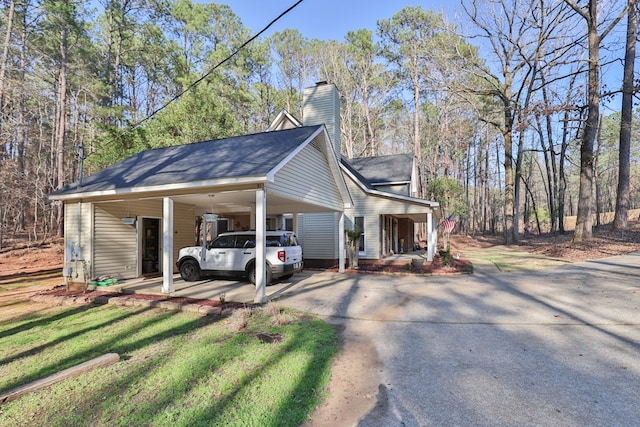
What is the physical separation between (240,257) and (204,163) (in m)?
2.81

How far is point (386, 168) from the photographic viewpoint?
725 inches

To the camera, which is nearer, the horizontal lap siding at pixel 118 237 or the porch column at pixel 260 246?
the porch column at pixel 260 246

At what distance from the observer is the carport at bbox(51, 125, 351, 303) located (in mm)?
6891

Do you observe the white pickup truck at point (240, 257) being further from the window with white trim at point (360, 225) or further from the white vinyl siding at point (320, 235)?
the window with white trim at point (360, 225)

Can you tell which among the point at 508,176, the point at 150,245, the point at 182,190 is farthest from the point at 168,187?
the point at 508,176

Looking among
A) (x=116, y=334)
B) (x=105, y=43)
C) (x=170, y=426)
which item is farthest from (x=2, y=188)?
(x=170, y=426)

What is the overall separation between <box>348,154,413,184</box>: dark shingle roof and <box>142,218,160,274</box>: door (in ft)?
35.7

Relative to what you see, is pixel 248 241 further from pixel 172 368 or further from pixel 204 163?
pixel 172 368

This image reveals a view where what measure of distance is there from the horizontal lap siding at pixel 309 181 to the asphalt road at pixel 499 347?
8.59 ft

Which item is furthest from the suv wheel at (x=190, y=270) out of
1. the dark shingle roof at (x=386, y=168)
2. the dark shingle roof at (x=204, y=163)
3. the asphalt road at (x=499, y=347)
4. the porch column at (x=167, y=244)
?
the dark shingle roof at (x=386, y=168)

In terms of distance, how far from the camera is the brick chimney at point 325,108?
13.5 m

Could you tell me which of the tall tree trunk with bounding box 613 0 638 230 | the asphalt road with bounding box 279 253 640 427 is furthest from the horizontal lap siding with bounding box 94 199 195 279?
the tall tree trunk with bounding box 613 0 638 230

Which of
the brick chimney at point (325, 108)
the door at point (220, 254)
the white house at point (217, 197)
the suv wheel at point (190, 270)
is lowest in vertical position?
the suv wheel at point (190, 270)

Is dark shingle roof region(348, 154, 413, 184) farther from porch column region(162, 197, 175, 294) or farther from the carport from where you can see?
porch column region(162, 197, 175, 294)
